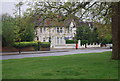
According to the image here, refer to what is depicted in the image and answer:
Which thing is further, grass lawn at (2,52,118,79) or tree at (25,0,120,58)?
tree at (25,0,120,58)

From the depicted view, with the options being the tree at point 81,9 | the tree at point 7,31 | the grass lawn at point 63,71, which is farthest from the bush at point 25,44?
the grass lawn at point 63,71

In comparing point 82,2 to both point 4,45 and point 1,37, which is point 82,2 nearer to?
point 1,37

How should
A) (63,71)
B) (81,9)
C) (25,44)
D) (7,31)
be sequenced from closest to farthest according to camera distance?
(63,71)
(81,9)
(7,31)
(25,44)

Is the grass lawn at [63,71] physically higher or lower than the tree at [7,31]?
lower

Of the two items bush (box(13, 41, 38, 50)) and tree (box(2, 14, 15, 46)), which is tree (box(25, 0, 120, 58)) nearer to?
tree (box(2, 14, 15, 46))

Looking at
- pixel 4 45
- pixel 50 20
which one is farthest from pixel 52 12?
pixel 4 45

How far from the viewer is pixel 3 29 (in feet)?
119

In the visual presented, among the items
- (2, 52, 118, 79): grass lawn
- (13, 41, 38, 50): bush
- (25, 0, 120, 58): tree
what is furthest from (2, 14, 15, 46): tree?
(2, 52, 118, 79): grass lawn

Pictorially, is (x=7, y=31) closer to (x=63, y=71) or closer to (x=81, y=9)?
(x=81, y=9)

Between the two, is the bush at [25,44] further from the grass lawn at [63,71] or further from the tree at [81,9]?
the grass lawn at [63,71]

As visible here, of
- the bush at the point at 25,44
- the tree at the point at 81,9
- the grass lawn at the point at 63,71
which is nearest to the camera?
the grass lawn at the point at 63,71

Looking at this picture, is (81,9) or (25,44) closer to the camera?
(81,9)

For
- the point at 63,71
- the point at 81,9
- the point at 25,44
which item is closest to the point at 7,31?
the point at 25,44

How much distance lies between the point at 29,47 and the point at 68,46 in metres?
16.4
